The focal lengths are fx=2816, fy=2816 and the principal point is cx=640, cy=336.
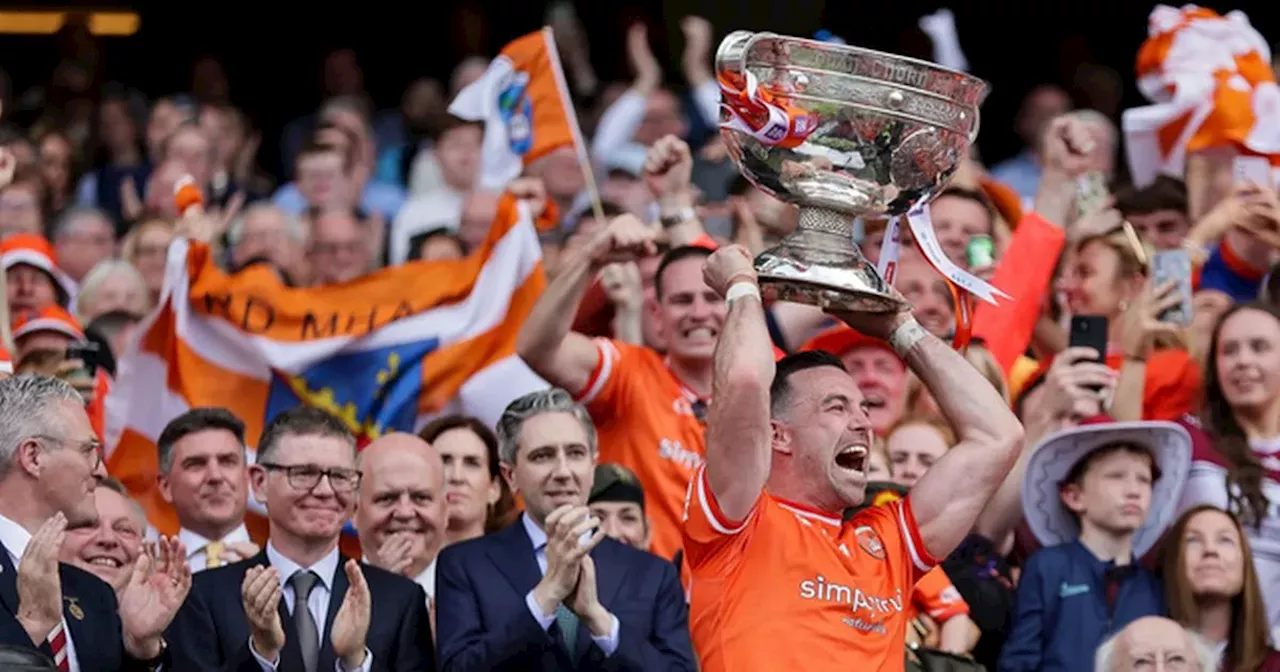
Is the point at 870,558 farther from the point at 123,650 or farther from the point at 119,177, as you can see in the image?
the point at 119,177

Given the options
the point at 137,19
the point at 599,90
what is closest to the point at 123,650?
the point at 599,90

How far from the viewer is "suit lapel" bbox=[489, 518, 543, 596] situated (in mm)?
8352

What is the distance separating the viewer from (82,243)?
1311 centimetres

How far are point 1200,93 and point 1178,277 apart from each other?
182 centimetres

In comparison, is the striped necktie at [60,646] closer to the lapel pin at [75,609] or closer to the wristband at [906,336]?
the lapel pin at [75,609]

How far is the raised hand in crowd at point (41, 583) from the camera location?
24.4ft

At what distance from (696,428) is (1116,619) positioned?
1.55 metres

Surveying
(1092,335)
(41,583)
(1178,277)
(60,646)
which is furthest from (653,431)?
(41,583)

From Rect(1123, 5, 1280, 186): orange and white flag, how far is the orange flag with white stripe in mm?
2997

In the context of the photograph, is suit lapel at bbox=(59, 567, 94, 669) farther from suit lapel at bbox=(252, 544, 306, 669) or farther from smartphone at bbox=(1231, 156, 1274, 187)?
smartphone at bbox=(1231, 156, 1274, 187)

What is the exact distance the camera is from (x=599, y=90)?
15961 millimetres

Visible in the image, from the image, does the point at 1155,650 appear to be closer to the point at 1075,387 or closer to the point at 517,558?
the point at 1075,387

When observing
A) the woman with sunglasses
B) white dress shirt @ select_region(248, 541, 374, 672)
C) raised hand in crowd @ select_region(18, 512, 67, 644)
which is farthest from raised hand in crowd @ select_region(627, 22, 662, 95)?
raised hand in crowd @ select_region(18, 512, 67, 644)

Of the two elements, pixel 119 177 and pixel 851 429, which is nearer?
pixel 851 429
